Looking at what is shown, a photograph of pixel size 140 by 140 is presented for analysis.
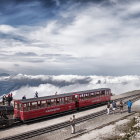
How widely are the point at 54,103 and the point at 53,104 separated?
0.21m

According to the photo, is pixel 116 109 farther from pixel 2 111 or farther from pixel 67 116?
pixel 2 111

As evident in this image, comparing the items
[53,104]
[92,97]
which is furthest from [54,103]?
[92,97]

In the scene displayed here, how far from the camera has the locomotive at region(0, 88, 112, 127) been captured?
27.0 metres

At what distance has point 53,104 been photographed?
98.6 ft

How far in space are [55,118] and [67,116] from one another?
5.89ft

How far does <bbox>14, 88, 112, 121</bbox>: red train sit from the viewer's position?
27.0 meters

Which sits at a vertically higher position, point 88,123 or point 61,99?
point 61,99

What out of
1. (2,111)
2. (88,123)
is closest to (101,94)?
(88,123)

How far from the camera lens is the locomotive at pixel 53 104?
2703cm

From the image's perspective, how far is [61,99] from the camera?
31.2 m

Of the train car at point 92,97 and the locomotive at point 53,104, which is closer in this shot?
the locomotive at point 53,104

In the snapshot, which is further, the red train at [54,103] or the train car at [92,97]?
the train car at [92,97]

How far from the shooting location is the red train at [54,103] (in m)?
27.0

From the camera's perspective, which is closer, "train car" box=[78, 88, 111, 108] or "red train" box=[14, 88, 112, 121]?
"red train" box=[14, 88, 112, 121]
